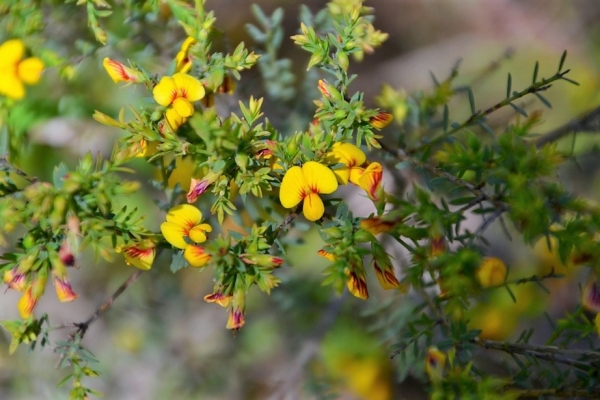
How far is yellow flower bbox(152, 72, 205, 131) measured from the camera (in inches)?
38.5

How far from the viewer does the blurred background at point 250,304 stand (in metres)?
1.87

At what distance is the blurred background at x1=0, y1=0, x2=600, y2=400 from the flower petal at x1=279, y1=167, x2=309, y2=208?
0.72 metres

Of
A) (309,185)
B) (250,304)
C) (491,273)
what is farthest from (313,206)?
(250,304)

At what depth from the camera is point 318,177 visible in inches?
38.5

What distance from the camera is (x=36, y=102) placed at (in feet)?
5.89

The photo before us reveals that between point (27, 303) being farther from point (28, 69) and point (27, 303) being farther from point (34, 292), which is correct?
point (28, 69)

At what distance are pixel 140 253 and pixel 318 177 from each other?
0.36m

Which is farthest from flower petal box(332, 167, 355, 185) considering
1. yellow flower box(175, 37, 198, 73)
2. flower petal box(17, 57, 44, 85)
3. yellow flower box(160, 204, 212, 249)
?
flower petal box(17, 57, 44, 85)

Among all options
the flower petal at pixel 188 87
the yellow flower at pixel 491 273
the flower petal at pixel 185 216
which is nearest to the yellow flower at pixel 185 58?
the flower petal at pixel 188 87

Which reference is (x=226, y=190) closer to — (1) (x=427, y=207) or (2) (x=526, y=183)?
(1) (x=427, y=207)

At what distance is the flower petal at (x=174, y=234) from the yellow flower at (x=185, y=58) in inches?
12.6

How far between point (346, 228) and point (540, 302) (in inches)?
53.2

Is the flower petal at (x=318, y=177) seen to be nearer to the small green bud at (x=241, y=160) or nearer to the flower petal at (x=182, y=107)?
the small green bud at (x=241, y=160)

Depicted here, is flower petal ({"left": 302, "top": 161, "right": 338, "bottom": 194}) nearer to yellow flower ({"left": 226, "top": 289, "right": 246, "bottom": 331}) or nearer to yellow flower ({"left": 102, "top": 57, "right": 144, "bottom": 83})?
yellow flower ({"left": 226, "top": 289, "right": 246, "bottom": 331})
